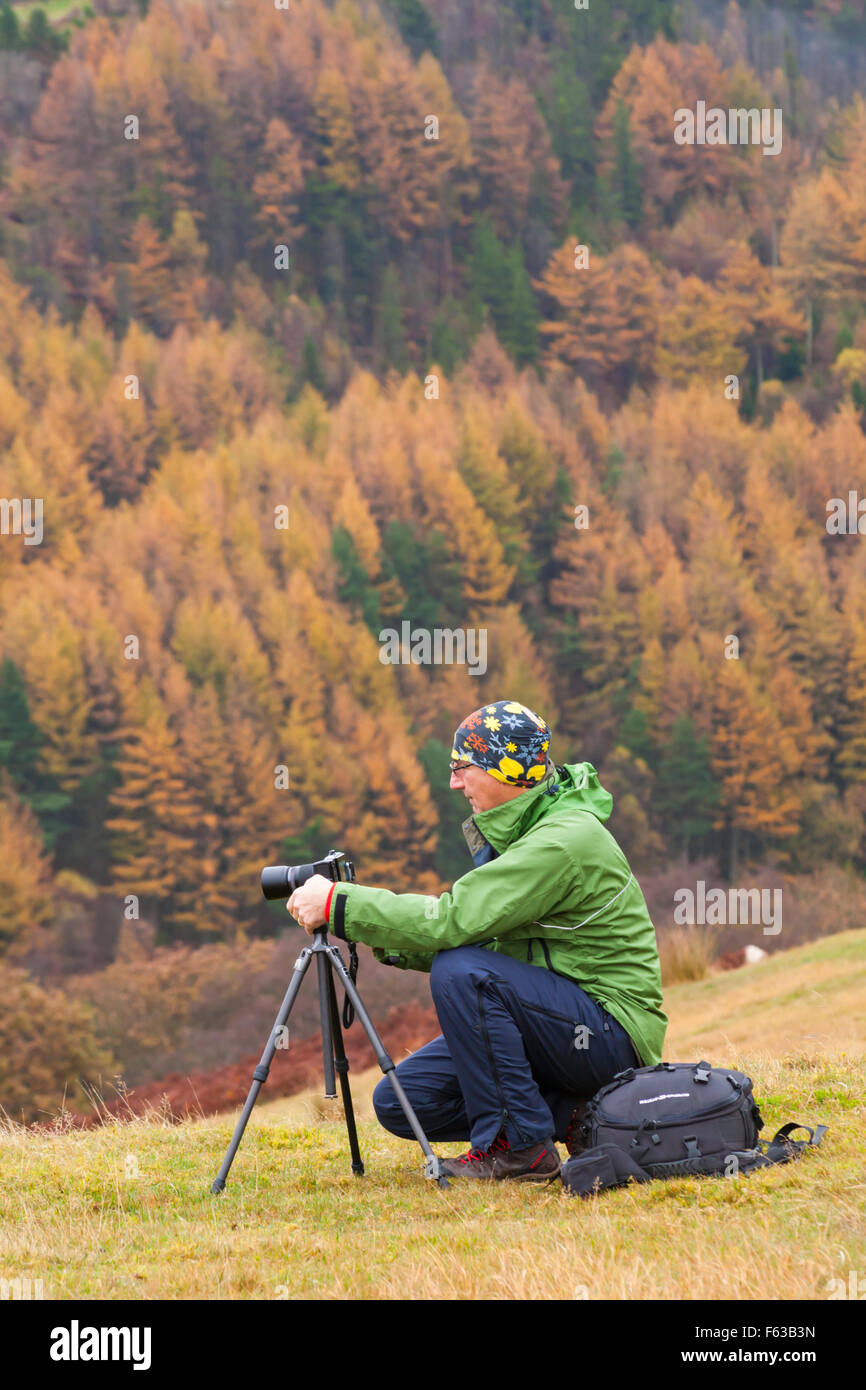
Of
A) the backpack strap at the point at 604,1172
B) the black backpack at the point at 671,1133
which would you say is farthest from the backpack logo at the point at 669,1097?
the backpack strap at the point at 604,1172

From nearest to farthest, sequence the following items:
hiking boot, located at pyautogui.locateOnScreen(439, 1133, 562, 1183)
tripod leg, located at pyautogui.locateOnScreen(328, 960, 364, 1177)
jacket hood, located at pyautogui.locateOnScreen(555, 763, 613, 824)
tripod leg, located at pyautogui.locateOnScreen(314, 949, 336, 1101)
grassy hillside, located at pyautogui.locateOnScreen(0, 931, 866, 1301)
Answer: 1. grassy hillside, located at pyautogui.locateOnScreen(0, 931, 866, 1301)
2. hiking boot, located at pyautogui.locateOnScreen(439, 1133, 562, 1183)
3. jacket hood, located at pyautogui.locateOnScreen(555, 763, 613, 824)
4. tripod leg, located at pyautogui.locateOnScreen(314, 949, 336, 1101)
5. tripod leg, located at pyautogui.locateOnScreen(328, 960, 364, 1177)

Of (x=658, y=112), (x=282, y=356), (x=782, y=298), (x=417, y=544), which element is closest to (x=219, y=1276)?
(x=417, y=544)

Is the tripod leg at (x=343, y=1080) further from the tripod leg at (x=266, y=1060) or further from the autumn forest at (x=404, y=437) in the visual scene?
the autumn forest at (x=404, y=437)


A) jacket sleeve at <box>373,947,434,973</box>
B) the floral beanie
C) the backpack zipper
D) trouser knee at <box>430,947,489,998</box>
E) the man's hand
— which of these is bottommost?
the backpack zipper

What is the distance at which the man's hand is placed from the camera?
4.51 m

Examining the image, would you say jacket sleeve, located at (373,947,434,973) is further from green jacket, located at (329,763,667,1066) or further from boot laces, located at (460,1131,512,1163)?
boot laces, located at (460,1131,512,1163)

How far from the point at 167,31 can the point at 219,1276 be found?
94.2m

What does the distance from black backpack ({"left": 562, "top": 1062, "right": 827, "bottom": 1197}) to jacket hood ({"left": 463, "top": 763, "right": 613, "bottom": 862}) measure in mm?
849

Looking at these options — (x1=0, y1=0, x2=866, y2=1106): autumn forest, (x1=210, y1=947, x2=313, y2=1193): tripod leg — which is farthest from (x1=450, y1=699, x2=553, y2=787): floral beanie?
(x1=0, y1=0, x2=866, y2=1106): autumn forest

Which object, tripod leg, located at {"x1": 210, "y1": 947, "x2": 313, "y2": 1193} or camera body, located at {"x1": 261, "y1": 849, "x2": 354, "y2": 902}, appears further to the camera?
camera body, located at {"x1": 261, "y1": 849, "x2": 354, "y2": 902}

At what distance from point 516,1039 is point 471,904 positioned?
45cm

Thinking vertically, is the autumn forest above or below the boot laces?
above

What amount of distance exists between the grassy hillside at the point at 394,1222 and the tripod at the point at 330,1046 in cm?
11

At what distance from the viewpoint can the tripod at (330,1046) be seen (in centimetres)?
466
